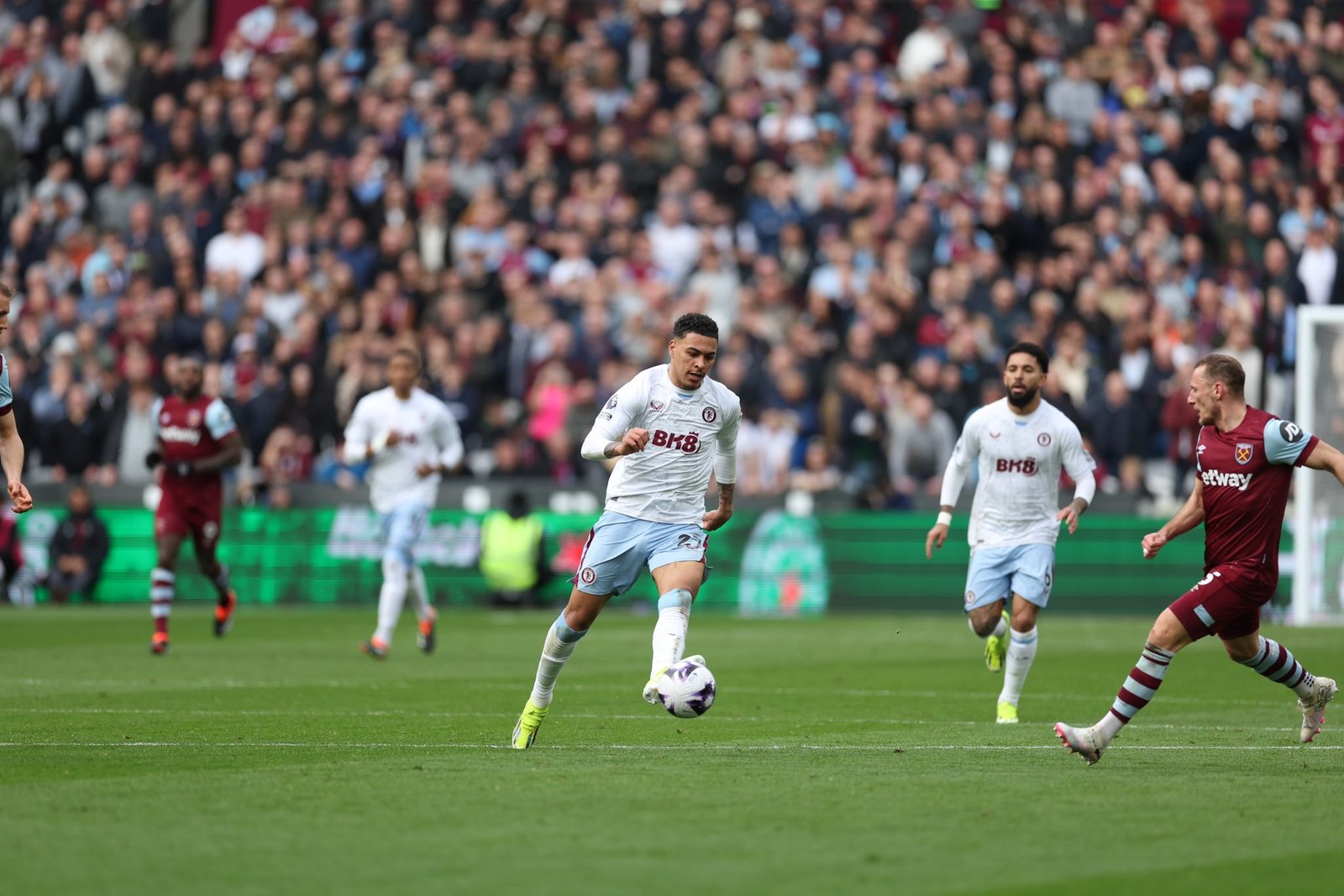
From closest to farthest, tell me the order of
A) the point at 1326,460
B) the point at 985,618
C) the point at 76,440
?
the point at 1326,460, the point at 985,618, the point at 76,440

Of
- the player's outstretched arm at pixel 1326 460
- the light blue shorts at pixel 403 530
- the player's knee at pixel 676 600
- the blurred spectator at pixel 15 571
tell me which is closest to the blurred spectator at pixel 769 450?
the light blue shorts at pixel 403 530

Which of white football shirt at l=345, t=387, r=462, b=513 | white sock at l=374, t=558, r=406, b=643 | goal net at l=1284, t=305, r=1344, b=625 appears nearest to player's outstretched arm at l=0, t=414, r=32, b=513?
white sock at l=374, t=558, r=406, b=643

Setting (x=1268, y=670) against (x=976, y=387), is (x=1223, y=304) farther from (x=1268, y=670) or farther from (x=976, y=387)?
(x=1268, y=670)

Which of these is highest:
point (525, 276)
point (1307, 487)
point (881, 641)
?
point (525, 276)

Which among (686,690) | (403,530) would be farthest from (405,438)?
(686,690)

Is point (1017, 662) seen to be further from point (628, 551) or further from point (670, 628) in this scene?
point (670, 628)

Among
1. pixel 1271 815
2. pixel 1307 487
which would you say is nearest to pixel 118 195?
pixel 1307 487

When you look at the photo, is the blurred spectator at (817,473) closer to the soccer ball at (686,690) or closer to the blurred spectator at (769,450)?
the blurred spectator at (769,450)

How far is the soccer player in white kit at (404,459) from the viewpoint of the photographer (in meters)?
19.3

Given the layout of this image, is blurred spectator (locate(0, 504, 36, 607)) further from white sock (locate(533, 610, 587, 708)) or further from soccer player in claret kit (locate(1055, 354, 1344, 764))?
soccer player in claret kit (locate(1055, 354, 1344, 764))

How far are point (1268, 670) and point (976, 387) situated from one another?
46.2 ft

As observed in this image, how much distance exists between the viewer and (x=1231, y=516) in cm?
1120

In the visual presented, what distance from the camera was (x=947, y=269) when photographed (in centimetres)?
2723

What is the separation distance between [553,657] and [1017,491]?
4151 millimetres
